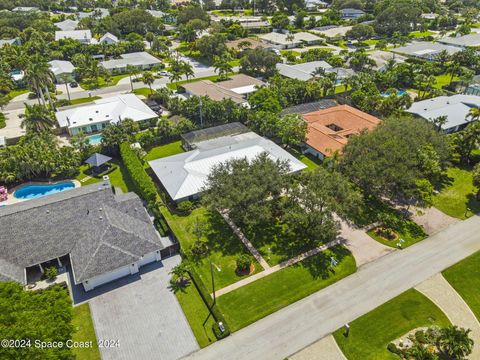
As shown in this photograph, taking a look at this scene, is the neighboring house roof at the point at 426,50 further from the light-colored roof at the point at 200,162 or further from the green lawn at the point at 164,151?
the green lawn at the point at 164,151

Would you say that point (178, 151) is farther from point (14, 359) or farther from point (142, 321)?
point (14, 359)

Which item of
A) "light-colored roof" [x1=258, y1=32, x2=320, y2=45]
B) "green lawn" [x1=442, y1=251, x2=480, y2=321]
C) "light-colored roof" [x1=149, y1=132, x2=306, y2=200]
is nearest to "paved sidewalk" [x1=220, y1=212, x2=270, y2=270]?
"light-colored roof" [x1=149, y1=132, x2=306, y2=200]

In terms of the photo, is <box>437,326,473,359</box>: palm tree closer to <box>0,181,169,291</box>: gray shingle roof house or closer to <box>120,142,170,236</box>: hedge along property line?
<box>0,181,169,291</box>: gray shingle roof house

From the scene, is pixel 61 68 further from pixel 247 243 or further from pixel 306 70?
pixel 247 243

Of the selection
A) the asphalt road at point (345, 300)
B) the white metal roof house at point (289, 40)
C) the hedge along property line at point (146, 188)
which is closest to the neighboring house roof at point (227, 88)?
the hedge along property line at point (146, 188)

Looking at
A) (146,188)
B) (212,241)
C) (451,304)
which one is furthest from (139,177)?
(451,304)

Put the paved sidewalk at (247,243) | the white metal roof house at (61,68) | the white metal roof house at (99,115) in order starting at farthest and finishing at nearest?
1. the white metal roof house at (61,68)
2. the white metal roof house at (99,115)
3. the paved sidewalk at (247,243)
